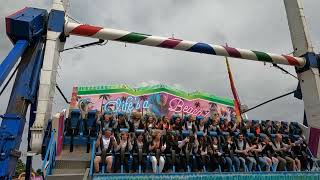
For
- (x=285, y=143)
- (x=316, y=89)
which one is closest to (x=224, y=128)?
(x=285, y=143)

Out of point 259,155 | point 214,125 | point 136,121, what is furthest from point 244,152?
point 136,121

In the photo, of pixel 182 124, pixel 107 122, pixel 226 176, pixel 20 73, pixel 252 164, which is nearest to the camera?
pixel 226 176

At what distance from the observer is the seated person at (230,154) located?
1089 centimetres

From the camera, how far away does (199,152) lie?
35.8 feet

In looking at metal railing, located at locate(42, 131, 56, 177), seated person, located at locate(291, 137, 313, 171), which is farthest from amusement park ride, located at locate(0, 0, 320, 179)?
seated person, located at locate(291, 137, 313, 171)

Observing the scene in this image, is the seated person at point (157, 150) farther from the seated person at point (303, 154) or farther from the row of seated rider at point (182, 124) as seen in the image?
the seated person at point (303, 154)

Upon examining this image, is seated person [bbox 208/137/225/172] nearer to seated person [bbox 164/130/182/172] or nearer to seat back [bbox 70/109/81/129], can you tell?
seated person [bbox 164/130/182/172]

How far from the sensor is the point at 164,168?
10188 millimetres

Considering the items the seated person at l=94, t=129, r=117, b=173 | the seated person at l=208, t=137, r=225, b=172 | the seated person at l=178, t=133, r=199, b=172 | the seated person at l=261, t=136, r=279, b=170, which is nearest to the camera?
the seated person at l=94, t=129, r=117, b=173

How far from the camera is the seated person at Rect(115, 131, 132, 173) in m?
9.77

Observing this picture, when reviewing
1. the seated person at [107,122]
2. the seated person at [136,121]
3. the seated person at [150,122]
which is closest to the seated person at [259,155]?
the seated person at [150,122]

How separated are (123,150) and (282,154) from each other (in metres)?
5.06

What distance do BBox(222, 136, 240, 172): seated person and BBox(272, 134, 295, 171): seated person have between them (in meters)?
1.36

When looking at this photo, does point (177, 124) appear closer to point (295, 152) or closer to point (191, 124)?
point (191, 124)
